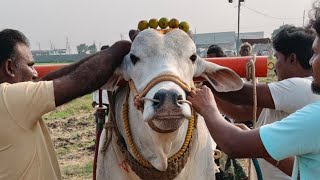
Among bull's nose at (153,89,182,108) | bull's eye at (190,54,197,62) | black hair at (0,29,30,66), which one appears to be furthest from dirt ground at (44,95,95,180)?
bull's nose at (153,89,182,108)

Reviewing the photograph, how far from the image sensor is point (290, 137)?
2.34m

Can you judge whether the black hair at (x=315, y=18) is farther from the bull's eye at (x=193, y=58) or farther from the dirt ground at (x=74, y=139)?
the dirt ground at (x=74, y=139)

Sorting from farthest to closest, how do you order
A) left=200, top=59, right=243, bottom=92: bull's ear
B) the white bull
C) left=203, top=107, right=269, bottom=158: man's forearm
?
left=200, top=59, right=243, bottom=92: bull's ear → the white bull → left=203, top=107, right=269, bottom=158: man's forearm

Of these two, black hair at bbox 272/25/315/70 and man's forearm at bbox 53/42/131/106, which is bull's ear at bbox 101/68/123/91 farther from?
black hair at bbox 272/25/315/70

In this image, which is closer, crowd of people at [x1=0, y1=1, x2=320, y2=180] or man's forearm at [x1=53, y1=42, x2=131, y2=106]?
crowd of people at [x1=0, y1=1, x2=320, y2=180]

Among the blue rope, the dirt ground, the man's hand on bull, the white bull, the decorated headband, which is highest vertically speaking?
the decorated headband

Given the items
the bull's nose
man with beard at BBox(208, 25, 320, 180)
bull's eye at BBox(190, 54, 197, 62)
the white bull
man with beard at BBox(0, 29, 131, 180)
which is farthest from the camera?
bull's eye at BBox(190, 54, 197, 62)

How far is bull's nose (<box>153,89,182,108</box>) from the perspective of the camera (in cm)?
290

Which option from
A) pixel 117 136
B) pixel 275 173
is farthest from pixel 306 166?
pixel 117 136

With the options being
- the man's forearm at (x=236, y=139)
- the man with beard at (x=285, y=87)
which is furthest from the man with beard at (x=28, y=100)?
the man with beard at (x=285, y=87)

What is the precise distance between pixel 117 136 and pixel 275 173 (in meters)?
1.26

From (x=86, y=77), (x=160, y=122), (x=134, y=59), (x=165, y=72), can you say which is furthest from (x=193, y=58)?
(x=86, y=77)

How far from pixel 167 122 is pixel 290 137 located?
871 millimetres

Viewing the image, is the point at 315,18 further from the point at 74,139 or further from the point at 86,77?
the point at 74,139
